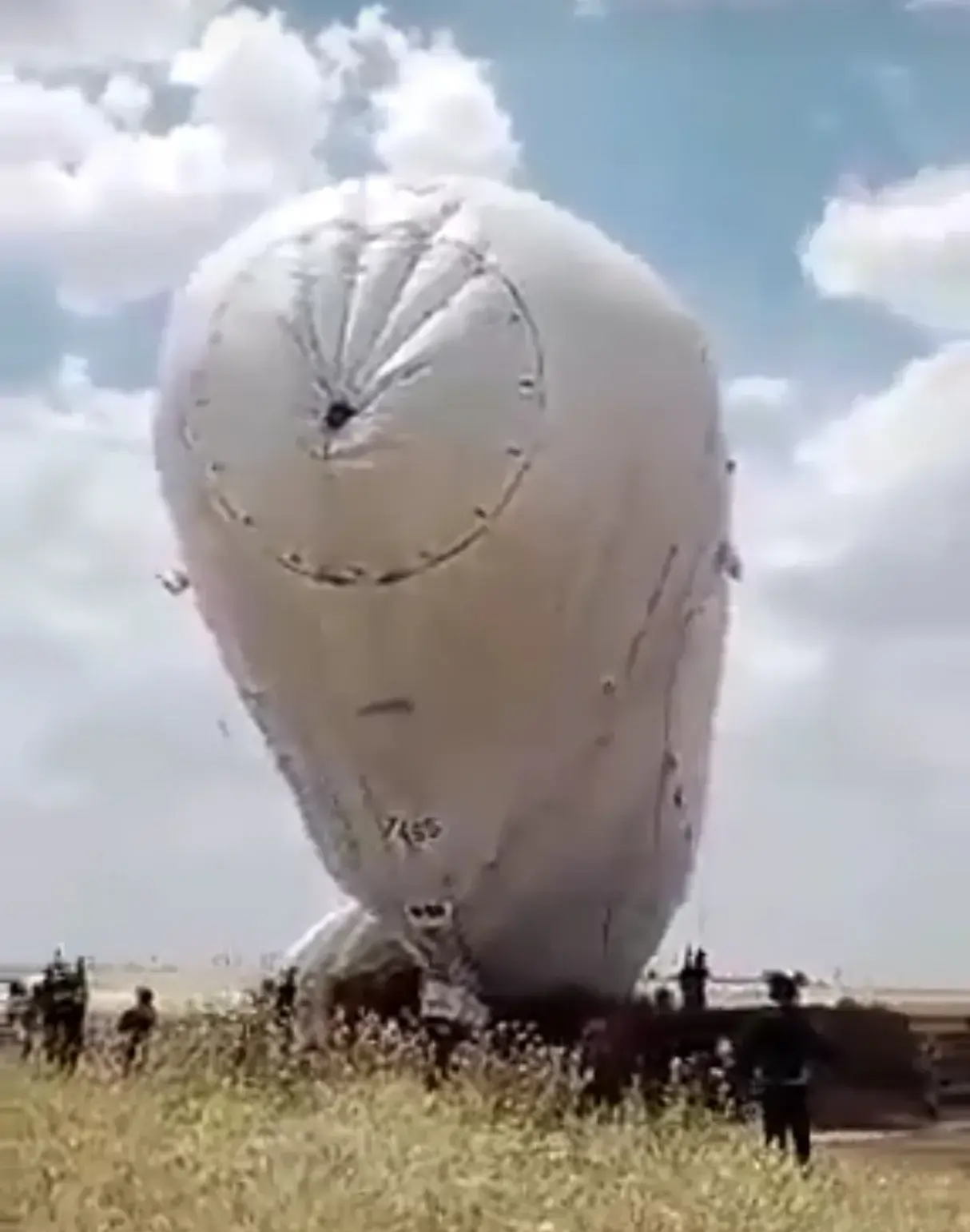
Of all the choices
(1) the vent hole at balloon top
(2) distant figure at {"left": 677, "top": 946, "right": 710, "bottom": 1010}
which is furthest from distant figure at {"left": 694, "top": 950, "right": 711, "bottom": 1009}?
(1) the vent hole at balloon top

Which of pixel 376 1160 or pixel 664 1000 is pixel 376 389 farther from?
pixel 376 1160

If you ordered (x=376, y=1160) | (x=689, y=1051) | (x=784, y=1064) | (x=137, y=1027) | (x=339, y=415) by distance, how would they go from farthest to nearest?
1. (x=689, y=1051)
2. (x=339, y=415)
3. (x=137, y=1027)
4. (x=784, y=1064)
5. (x=376, y=1160)

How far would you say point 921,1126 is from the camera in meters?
20.4

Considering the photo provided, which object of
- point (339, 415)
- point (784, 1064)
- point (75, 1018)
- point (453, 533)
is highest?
point (339, 415)

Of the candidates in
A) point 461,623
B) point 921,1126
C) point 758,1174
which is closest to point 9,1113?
point 758,1174

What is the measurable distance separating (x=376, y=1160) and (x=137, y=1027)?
586 centimetres

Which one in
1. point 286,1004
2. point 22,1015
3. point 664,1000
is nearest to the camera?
point 286,1004

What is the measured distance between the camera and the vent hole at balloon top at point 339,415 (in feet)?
50.1

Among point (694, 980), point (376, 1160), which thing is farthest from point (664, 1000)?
point (376, 1160)

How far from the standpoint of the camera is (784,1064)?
42.7 feet

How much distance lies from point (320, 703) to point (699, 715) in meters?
3.95

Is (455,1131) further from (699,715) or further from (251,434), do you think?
(699,715)

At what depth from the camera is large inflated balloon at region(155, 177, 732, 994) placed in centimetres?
1550

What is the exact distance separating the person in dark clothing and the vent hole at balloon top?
4.50 meters
